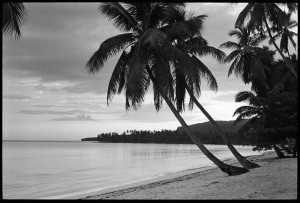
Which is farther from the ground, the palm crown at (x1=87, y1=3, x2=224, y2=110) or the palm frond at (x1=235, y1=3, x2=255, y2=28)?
the palm frond at (x1=235, y1=3, x2=255, y2=28)

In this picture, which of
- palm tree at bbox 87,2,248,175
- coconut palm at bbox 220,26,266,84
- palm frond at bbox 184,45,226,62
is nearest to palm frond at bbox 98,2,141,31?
palm tree at bbox 87,2,248,175

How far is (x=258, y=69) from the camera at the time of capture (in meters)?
22.2

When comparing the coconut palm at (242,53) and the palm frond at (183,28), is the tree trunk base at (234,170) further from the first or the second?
the coconut palm at (242,53)

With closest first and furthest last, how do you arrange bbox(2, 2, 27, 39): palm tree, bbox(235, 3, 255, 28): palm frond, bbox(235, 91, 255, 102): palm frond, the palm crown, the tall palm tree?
1. bbox(2, 2, 27, 39): palm tree
2. the palm crown
3. the tall palm tree
4. bbox(235, 3, 255, 28): palm frond
5. bbox(235, 91, 255, 102): palm frond

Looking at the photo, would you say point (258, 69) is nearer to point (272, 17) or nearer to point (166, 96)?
point (272, 17)

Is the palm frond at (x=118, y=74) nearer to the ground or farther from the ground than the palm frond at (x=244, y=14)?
nearer to the ground

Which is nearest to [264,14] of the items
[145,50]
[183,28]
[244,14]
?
[244,14]

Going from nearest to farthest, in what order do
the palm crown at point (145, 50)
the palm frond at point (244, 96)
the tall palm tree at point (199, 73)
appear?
the palm crown at point (145, 50)
the tall palm tree at point (199, 73)
the palm frond at point (244, 96)

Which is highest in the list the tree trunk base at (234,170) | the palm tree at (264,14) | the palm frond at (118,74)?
the palm tree at (264,14)

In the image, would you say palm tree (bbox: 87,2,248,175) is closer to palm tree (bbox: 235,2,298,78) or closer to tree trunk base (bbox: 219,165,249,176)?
tree trunk base (bbox: 219,165,249,176)

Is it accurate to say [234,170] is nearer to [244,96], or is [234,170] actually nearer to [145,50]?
[145,50]

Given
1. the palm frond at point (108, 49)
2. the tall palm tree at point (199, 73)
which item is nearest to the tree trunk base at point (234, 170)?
the tall palm tree at point (199, 73)

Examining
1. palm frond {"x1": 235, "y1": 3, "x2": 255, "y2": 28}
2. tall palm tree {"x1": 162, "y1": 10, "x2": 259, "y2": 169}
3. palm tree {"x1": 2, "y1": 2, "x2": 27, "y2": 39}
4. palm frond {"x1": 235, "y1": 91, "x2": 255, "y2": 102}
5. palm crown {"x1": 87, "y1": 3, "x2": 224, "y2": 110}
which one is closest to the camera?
palm tree {"x1": 2, "y1": 2, "x2": 27, "y2": 39}

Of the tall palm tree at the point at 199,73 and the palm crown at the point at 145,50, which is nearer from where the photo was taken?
the palm crown at the point at 145,50
